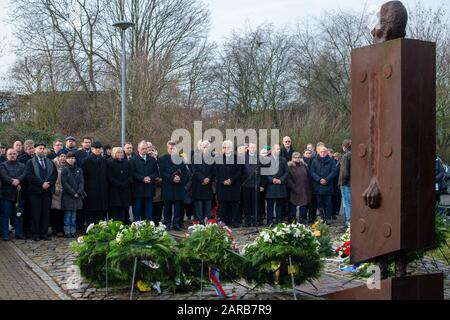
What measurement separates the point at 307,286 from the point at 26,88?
24119mm

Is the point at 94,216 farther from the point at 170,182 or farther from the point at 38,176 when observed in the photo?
the point at 170,182

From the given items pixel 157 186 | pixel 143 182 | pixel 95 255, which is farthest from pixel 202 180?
pixel 95 255

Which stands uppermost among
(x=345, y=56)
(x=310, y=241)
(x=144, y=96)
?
(x=345, y=56)

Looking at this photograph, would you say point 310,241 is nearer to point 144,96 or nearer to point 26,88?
point 144,96

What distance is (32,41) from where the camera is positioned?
31.2 m

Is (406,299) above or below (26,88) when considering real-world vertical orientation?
below

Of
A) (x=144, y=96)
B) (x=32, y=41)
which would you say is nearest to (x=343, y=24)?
(x=144, y=96)

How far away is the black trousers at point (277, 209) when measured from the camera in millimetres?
14567

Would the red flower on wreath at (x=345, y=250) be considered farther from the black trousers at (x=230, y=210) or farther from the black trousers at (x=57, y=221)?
the black trousers at (x=57, y=221)

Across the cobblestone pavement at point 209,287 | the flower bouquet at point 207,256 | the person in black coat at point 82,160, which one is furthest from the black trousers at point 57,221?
the flower bouquet at point 207,256

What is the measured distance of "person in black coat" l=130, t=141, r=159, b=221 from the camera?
43.7 ft

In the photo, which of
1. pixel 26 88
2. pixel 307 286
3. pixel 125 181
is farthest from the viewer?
pixel 26 88

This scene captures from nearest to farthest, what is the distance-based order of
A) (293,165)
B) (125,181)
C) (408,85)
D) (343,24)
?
1. (408,85)
2. (125,181)
3. (293,165)
4. (343,24)

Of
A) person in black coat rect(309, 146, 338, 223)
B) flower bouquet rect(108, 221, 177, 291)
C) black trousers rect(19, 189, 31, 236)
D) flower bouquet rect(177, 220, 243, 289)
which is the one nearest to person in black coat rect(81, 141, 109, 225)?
black trousers rect(19, 189, 31, 236)
